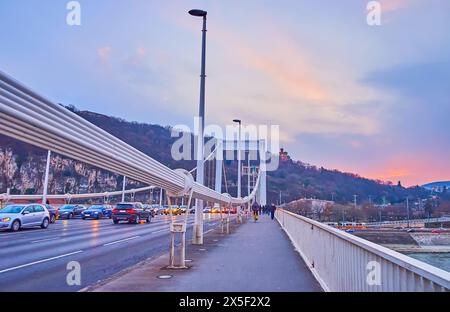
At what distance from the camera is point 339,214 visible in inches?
1405

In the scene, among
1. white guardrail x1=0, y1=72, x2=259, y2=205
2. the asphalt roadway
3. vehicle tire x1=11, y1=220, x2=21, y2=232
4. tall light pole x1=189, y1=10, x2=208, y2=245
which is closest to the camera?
white guardrail x1=0, y1=72, x2=259, y2=205

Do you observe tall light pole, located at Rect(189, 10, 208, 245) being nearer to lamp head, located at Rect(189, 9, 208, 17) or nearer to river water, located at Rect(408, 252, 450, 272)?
lamp head, located at Rect(189, 9, 208, 17)

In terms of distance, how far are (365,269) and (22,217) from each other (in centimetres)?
2129

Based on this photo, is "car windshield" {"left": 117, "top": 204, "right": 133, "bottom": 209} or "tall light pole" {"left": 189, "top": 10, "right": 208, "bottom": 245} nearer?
"tall light pole" {"left": 189, "top": 10, "right": 208, "bottom": 245}

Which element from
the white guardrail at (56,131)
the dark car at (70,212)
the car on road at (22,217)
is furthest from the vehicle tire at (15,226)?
the dark car at (70,212)

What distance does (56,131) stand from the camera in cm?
438

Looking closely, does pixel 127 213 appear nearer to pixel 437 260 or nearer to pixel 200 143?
pixel 200 143

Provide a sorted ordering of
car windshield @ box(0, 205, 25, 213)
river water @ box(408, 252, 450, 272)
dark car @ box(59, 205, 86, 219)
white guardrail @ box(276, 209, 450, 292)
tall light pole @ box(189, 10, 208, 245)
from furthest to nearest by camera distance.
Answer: dark car @ box(59, 205, 86, 219) → car windshield @ box(0, 205, 25, 213) → river water @ box(408, 252, 450, 272) → tall light pole @ box(189, 10, 208, 245) → white guardrail @ box(276, 209, 450, 292)

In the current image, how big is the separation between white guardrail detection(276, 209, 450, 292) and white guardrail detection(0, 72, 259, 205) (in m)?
3.34

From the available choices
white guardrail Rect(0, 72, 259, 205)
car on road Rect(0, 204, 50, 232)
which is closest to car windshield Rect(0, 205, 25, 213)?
car on road Rect(0, 204, 50, 232)

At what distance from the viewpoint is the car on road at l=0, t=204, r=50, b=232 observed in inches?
824

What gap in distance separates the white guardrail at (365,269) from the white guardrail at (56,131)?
3.34 m
